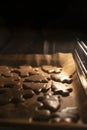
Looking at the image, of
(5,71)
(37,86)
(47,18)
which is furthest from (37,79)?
(47,18)

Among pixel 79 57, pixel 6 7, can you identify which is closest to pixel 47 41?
pixel 79 57

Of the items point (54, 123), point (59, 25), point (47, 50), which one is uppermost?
point (47, 50)

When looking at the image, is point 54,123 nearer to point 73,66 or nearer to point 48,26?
point 48,26

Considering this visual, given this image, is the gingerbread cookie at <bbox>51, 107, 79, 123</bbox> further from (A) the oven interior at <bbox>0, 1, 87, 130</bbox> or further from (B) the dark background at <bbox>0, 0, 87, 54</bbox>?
(B) the dark background at <bbox>0, 0, 87, 54</bbox>

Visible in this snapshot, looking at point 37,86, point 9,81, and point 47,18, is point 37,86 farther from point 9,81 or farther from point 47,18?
point 47,18

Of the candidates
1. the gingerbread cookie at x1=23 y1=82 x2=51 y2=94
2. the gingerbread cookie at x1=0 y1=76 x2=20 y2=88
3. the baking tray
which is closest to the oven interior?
the baking tray

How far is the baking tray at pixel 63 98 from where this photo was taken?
1252 millimetres

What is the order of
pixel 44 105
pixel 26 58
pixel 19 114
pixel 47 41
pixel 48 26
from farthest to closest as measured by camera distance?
1. pixel 26 58
2. pixel 47 41
3. pixel 48 26
4. pixel 44 105
5. pixel 19 114

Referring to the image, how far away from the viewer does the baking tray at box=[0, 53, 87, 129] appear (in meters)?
1.25

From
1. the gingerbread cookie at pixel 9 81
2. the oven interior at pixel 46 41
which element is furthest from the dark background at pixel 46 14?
the gingerbread cookie at pixel 9 81

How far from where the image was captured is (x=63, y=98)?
168cm

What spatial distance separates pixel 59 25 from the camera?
1.62 metres

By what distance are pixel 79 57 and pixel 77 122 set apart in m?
0.86

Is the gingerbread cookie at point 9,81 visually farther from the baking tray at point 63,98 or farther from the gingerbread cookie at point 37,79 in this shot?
the baking tray at point 63,98
